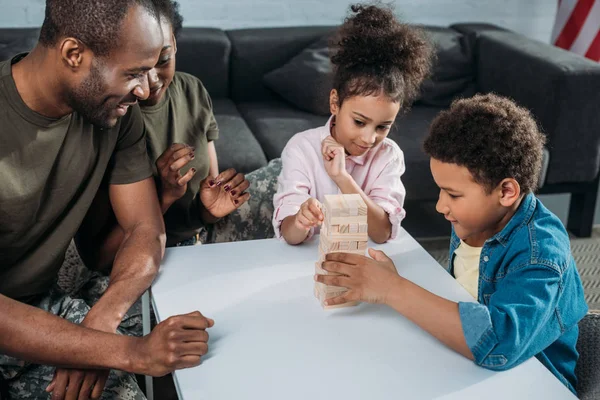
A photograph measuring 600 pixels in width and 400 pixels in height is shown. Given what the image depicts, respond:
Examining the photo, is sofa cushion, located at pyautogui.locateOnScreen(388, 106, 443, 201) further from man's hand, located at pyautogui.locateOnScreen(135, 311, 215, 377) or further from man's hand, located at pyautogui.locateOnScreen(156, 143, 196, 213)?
man's hand, located at pyautogui.locateOnScreen(135, 311, 215, 377)

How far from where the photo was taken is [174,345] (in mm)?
1218

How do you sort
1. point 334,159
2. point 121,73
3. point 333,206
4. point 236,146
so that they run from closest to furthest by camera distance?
point 333,206
point 121,73
point 334,159
point 236,146

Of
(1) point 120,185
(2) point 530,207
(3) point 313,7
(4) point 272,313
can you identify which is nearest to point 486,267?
(2) point 530,207

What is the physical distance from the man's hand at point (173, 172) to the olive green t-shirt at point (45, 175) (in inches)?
2.7

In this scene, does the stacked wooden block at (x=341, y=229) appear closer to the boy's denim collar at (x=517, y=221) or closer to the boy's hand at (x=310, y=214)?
the boy's hand at (x=310, y=214)

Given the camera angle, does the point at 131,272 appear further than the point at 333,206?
Yes

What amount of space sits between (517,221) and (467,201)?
0.33 feet

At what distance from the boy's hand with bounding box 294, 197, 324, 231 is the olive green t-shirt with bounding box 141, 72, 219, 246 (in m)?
0.47

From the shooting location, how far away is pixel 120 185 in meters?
1.64

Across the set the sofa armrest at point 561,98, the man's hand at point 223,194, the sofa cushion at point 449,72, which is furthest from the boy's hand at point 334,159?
the sofa cushion at point 449,72

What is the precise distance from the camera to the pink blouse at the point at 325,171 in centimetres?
177

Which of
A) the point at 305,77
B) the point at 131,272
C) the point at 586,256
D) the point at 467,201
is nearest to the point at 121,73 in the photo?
the point at 131,272

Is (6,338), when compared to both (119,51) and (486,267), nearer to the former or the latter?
(119,51)

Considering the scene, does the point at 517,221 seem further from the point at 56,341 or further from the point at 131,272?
the point at 56,341
